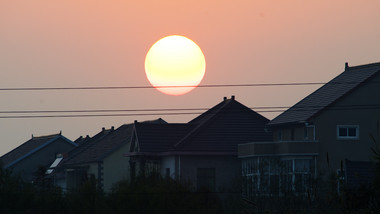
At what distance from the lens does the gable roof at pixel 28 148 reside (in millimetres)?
93625

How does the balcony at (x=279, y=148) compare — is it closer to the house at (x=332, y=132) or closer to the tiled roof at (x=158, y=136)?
the house at (x=332, y=132)

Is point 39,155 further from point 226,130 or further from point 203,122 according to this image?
point 226,130

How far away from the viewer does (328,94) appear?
57031 mm

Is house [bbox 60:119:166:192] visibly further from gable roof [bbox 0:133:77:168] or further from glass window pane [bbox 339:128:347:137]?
glass window pane [bbox 339:128:347:137]

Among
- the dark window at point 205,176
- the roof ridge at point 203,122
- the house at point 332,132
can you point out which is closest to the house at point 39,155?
the roof ridge at point 203,122

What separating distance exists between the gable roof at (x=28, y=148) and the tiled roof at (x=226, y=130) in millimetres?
35160

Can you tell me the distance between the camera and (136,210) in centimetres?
4597

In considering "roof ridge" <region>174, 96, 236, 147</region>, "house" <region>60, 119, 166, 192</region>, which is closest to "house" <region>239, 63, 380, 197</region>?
"roof ridge" <region>174, 96, 236, 147</region>

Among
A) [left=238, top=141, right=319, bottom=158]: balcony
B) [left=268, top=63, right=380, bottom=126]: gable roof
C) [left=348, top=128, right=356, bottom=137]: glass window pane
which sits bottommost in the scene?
[left=238, top=141, right=319, bottom=158]: balcony

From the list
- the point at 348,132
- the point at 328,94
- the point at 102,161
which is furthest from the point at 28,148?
the point at 348,132

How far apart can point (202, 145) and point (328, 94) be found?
9.07 meters

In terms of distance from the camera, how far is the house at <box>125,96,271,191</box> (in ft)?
188

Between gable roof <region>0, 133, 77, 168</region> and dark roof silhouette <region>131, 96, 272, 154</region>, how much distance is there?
3526 cm

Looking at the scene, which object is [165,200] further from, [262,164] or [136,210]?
[262,164]
